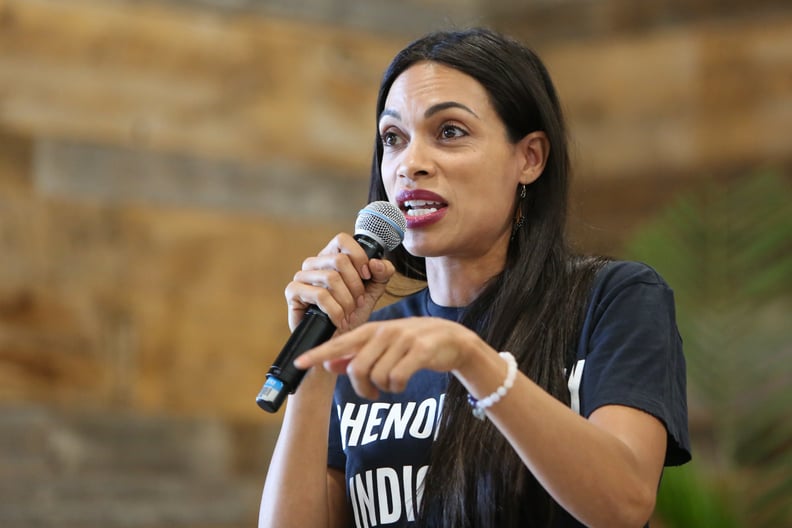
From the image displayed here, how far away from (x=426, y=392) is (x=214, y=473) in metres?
2.03

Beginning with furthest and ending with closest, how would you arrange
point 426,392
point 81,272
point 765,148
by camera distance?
1. point 765,148
2. point 81,272
3. point 426,392

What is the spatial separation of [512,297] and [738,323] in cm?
175

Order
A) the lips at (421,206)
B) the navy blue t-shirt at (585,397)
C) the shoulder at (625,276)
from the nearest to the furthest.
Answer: the navy blue t-shirt at (585,397) → the shoulder at (625,276) → the lips at (421,206)

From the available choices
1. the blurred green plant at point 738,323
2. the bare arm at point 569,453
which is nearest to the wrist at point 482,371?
the bare arm at point 569,453

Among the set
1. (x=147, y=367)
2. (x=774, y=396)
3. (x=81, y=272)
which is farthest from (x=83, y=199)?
(x=774, y=396)

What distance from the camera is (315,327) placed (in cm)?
162

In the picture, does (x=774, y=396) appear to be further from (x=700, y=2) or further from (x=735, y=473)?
(x=700, y=2)

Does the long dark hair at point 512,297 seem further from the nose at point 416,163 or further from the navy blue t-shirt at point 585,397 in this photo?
the nose at point 416,163

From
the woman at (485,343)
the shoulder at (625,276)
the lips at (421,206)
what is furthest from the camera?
the lips at (421,206)

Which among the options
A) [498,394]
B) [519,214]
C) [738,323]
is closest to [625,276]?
[519,214]

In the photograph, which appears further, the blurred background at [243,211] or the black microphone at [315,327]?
the blurred background at [243,211]

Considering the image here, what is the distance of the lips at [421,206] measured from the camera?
6.23ft

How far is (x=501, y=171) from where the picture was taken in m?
1.97

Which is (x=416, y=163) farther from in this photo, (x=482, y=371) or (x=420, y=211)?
(x=482, y=371)
